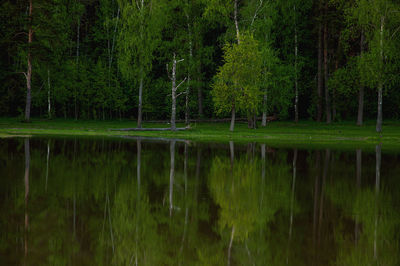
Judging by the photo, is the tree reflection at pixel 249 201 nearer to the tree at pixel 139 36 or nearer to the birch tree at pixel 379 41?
the birch tree at pixel 379 41

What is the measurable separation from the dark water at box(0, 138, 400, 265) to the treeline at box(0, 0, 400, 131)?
2448 cm

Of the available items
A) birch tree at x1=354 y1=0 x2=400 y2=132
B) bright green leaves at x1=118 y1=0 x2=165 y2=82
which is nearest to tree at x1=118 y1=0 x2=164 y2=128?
bright green leaves at x1=118 y1=0 x2=165 y2=82

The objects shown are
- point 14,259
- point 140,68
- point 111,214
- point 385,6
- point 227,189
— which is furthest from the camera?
point 140,68

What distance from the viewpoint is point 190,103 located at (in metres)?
55.9

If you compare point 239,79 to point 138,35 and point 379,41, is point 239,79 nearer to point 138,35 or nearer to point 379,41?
point 138,35

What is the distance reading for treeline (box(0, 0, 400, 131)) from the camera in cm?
4153

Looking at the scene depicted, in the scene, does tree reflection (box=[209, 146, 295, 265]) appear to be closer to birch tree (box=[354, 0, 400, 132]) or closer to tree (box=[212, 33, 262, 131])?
tree (box=[212, 33, 262, 131])

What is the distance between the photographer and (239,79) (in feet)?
135

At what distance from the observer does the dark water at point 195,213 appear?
24.1 feet

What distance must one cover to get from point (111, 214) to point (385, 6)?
1483 inches

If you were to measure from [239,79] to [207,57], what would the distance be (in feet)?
49.0

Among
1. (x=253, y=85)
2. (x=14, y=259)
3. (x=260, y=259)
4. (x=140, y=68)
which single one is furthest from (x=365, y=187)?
(x=140, y=68)

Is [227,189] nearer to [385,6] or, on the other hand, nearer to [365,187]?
[365,187]

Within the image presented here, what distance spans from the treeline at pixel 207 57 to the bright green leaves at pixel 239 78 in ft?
0.32
